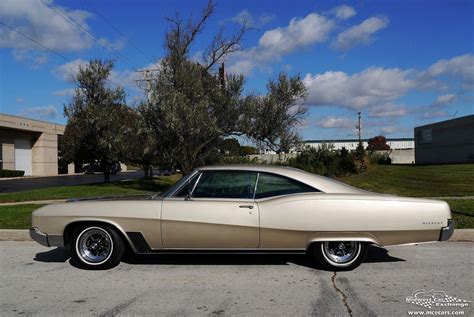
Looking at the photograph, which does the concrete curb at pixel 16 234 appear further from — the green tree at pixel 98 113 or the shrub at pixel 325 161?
the shrub at pixel 325 161

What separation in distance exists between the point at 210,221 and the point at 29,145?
5403cm

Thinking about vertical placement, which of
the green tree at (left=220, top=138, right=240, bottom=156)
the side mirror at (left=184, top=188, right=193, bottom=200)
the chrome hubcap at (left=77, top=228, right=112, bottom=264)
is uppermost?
the green tree at (left=220, top=138, right=240, bottom=156)

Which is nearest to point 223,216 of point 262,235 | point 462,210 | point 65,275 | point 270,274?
point 262,235

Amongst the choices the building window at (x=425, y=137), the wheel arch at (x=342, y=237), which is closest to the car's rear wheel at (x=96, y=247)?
the wheel arch at (x=342, y=237)

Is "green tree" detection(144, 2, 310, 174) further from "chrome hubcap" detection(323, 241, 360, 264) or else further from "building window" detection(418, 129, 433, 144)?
A: "building window" detection(418, 129, 433, 144)

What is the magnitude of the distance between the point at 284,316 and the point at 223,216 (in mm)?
1784

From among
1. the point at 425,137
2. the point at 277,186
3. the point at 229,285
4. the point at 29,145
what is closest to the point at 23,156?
the point at 29,145

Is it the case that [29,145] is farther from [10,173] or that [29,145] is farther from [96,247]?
[96,247]

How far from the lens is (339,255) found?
20.4 ft

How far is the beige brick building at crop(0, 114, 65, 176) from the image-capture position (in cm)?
4988

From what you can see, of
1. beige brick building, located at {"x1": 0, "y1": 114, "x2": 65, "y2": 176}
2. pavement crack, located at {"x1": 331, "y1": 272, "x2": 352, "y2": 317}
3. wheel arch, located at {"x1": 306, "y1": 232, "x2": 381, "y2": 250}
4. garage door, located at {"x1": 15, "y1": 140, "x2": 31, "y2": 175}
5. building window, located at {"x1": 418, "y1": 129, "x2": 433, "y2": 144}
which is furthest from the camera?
building window, located at {"x1": 418, "y1": 129, "x2": 433, "y2": 144}

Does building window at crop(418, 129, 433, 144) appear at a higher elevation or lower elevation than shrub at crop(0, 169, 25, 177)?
higher

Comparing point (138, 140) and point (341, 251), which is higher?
point (138, 140)

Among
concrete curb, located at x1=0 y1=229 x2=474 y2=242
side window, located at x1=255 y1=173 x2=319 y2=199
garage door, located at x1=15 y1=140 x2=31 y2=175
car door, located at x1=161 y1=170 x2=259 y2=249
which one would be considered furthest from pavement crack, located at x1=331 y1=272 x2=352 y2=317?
garage door, located at x1=15 y1=140 x2=31 y2=175
